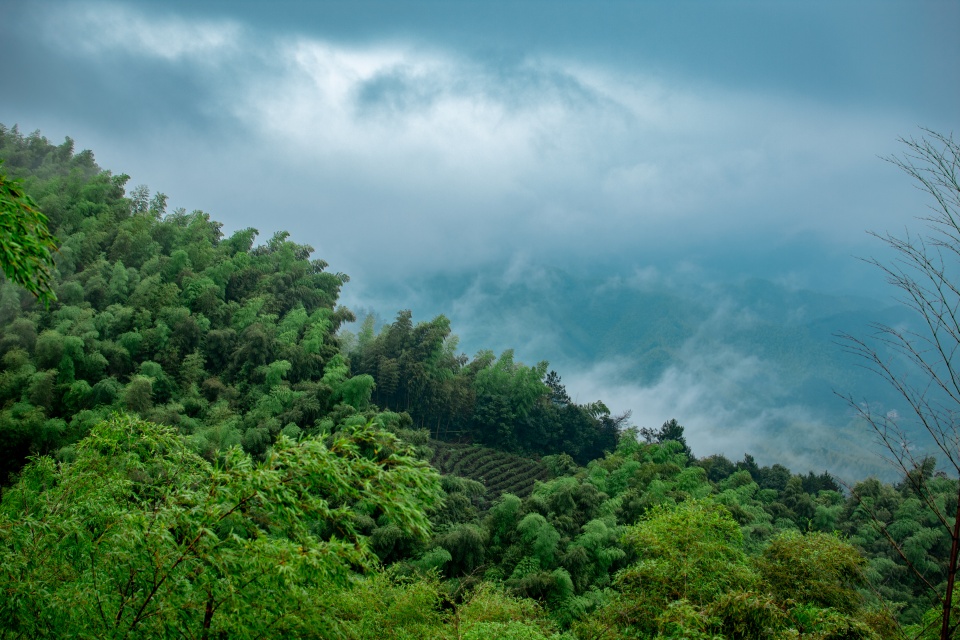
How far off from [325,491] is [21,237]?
7.27ft

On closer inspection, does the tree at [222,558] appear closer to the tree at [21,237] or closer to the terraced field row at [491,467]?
the tree at [21,237]

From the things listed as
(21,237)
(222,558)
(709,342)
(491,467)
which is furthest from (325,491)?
(709,342)

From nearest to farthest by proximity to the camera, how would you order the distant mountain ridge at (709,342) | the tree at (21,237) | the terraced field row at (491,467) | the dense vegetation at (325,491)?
the tree at (21,237) < the dense vegetation at (325,491) < the terraced field row at (491,467) < the distant mountain ridge at (709,342)

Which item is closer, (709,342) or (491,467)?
(491,467)

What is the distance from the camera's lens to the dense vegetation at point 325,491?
3.36 m

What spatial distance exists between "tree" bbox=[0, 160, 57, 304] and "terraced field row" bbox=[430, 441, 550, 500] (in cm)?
2250

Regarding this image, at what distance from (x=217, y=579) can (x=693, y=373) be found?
136m

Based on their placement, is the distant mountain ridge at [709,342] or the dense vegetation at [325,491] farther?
the distant mountain ridge at [709,342]

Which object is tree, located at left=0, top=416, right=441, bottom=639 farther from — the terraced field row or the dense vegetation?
the terraced field row

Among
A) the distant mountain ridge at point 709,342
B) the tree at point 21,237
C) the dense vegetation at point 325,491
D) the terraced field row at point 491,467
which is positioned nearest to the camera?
the tree at point 21,237

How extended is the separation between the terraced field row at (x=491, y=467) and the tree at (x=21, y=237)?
2250 centimetres

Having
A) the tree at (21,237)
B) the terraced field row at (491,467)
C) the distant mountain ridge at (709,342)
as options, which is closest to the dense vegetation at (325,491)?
the terraced field row at (491,467)

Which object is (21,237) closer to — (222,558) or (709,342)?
(222,558)

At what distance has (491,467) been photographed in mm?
27547
